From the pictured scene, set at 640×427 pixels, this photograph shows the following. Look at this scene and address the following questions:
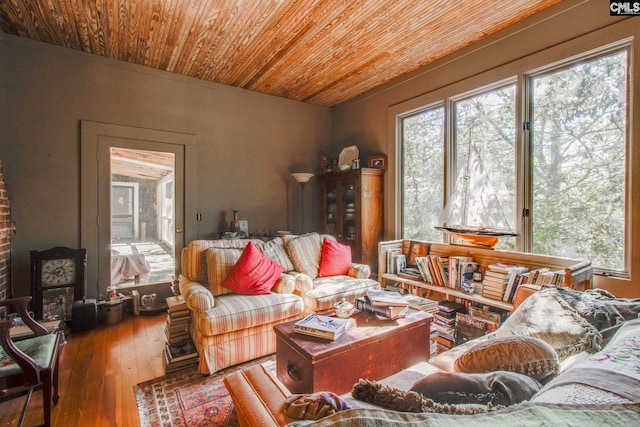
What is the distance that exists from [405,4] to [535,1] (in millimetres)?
1033

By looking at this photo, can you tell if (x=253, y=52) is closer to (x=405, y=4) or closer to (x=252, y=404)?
(x=405, y=4)

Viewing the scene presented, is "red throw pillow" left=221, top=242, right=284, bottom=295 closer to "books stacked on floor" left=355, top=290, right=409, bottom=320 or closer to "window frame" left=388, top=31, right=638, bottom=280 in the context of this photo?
"books stacked on floor" left=355, top=290, right=409, bottom=320

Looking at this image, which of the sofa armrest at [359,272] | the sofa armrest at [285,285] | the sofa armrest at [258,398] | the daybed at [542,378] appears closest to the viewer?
the daybed at [542,378]

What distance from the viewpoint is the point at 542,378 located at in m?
0.95

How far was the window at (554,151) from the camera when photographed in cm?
234

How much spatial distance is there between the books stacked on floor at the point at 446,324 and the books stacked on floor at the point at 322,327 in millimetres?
1265

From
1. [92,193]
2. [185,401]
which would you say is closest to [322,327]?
[185,401]

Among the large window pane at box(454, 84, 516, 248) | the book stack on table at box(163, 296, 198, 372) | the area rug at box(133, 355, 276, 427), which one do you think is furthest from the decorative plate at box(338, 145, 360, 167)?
the area rug at box(133, 355, 276, 427)

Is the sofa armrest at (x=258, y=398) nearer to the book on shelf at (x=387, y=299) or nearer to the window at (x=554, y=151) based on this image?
the book on shelf at (x=387, y=299)

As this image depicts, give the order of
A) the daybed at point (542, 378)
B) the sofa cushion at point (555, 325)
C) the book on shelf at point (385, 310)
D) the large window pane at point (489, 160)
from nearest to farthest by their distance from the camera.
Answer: the daybed at point (542, 378) < the sofa cushion at point (555, 325) < the book on shelf at point (385, 310) < the large window pane at point (489, 160)

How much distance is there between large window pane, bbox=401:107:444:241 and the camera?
11.7 feet

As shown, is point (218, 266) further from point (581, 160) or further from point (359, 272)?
point (581, 160)

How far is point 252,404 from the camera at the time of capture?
3.10 feet

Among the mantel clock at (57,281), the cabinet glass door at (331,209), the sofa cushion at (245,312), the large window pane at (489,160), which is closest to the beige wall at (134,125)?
the mantel clock at (57,281)
